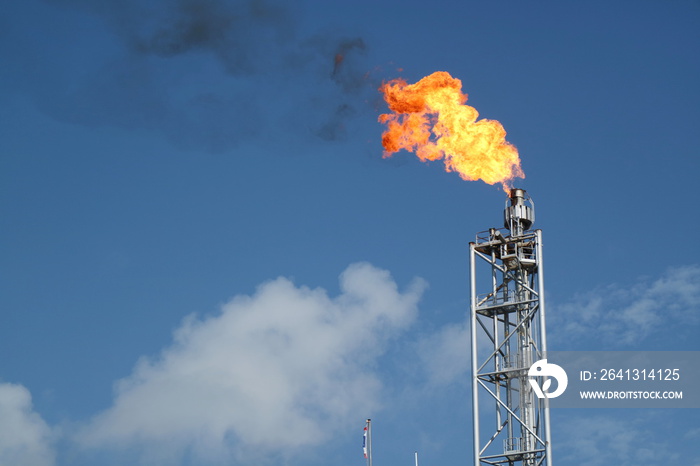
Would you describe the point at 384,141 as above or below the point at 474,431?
above

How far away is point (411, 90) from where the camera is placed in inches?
3344

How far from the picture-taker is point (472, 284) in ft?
277

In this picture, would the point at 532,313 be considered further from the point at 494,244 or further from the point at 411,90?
the point at 411,90

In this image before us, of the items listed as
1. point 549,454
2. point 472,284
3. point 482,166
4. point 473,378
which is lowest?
point 549,454

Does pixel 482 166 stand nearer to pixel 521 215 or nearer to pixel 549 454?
pixel 521 215

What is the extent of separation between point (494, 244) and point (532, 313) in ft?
16.8

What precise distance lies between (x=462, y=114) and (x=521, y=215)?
23.9 ft

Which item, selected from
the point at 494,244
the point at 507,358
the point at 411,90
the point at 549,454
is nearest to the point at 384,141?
the point at 411,90

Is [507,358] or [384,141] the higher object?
[384,141]

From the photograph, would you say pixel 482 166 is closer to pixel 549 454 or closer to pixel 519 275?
pixel 519 275

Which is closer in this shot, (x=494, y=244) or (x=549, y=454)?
(x=549, y=454)

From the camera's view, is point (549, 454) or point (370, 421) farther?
point (370, 421)

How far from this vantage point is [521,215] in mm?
85750

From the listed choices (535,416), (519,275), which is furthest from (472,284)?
(535,416)
